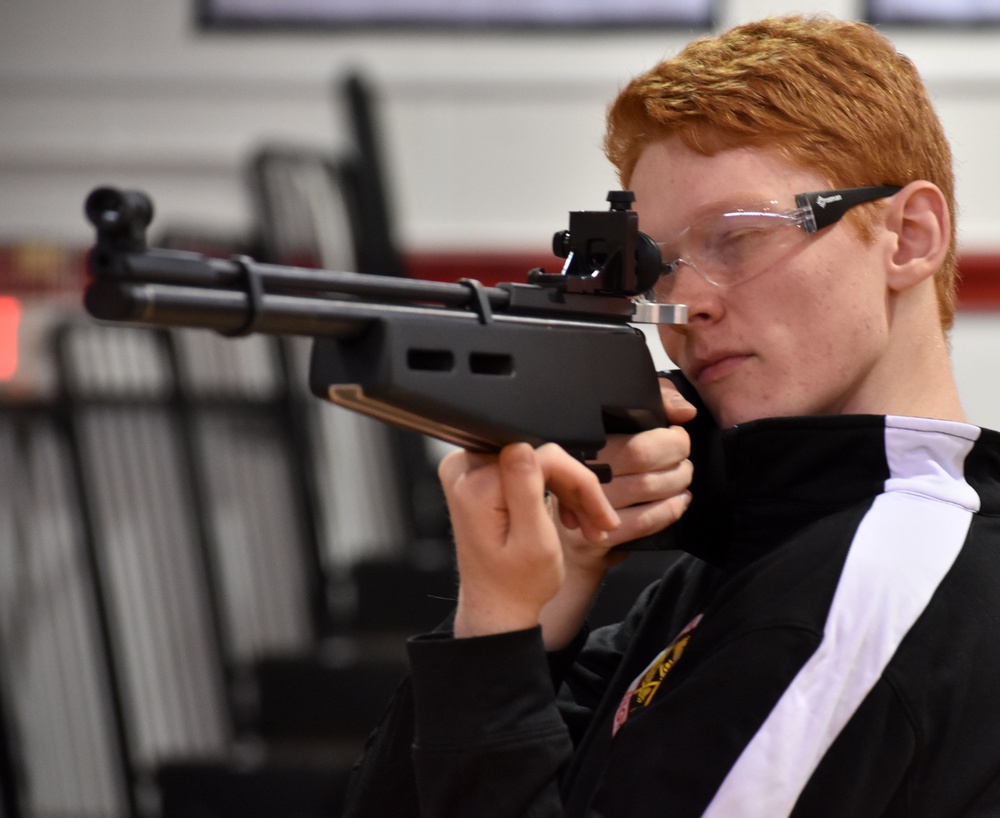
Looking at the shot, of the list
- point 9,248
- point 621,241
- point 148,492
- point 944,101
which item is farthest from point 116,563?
point 621,241

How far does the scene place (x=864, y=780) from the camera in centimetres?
92

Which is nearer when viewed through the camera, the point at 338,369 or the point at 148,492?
the point at 338,369

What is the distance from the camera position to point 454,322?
98 cm

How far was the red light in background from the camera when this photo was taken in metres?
4.14

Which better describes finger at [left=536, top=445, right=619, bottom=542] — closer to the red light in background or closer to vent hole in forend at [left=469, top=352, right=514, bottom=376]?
vent hole in forend at [left=469, top=352, right=514, bottom=376]

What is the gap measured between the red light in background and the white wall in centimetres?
25

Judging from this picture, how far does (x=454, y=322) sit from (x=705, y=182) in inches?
12.6

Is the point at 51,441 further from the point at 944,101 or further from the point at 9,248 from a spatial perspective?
the point at 944,101

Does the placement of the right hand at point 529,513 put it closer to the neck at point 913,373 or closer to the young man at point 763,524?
the young man at point 763,524

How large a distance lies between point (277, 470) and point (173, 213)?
957 mm

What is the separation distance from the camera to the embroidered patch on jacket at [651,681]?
1.06 metres

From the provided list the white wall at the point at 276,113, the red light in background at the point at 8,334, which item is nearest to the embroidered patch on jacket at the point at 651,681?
the white wall at the point at 276,113

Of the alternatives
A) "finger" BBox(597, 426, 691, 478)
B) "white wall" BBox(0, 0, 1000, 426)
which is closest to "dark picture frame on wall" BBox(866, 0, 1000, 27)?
"white wall" BBox(0, 0, 1000, 426)

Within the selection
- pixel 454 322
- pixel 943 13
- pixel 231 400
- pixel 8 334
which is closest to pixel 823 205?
pixel 454 322
